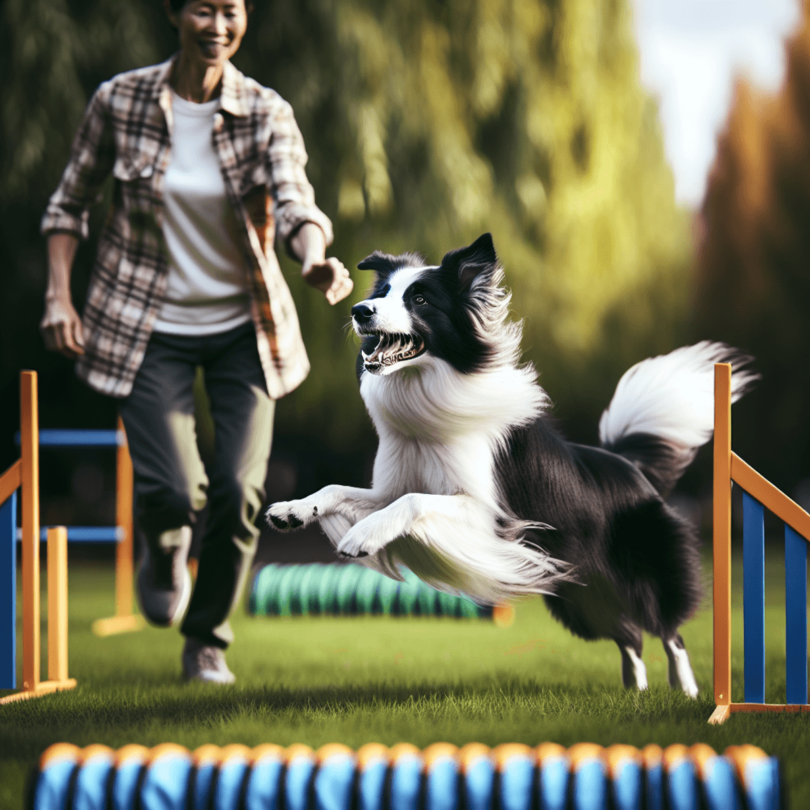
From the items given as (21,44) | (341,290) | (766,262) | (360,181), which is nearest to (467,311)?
(341,290)

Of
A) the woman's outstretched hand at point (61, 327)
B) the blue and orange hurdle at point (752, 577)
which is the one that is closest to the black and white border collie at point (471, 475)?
the blue and orange hurdle at point (752, 577)

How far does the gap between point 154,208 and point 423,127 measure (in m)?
4.72

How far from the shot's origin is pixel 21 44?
7.46 meters

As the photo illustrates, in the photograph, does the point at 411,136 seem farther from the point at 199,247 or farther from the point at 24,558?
the point at 24,558

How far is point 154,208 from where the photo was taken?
358cm

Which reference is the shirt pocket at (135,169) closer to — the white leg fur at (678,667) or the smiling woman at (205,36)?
the smiling woman at (205,36)

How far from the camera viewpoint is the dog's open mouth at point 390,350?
260 cm

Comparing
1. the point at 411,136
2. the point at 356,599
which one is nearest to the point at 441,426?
the point at 356,599

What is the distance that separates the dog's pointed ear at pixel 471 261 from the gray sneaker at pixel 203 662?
1964mm

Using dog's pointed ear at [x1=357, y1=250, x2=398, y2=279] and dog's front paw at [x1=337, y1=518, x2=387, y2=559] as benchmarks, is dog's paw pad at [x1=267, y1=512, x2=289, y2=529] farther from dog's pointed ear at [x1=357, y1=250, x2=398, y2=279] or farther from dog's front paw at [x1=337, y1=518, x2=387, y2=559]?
dog's pointed ear at [x1=357, y1=250, x2=398, y2=279]

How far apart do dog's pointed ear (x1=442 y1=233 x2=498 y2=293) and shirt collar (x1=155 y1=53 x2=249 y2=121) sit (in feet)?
4.19

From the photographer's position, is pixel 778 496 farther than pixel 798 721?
Yes

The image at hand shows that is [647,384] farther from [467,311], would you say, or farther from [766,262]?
[766,262]

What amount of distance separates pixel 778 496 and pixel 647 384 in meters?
0.90
